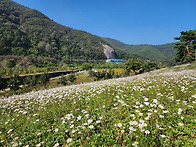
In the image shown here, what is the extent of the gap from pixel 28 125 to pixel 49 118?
0.73m

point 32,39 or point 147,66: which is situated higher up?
point 32,39

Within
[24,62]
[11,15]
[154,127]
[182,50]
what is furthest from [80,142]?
[11,15]

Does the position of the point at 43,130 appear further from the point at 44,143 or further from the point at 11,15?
the point at 11,15

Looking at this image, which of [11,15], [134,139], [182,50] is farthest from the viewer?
[11,15]

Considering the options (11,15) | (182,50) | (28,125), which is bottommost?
(28,125)

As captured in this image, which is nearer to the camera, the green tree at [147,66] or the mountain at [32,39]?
the green tree at [147,66]

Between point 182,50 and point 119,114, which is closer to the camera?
point 119,114

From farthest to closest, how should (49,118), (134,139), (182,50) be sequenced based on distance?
1. (182,50)
2. (49,118)
3. (134,139)

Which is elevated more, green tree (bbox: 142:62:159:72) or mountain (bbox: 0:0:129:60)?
mountain (bbox: 0:0:129:60)

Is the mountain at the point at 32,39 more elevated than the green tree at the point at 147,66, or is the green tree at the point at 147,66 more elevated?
the mountain at the point at 32,39

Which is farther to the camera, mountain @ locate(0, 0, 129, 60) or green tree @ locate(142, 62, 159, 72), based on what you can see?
mountain @ locate(0, 0, 129, 60)

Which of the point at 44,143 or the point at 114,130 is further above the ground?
the point at 114,130

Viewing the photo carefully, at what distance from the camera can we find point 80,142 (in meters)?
2.85

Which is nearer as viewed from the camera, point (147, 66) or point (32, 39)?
point (147, 66)
